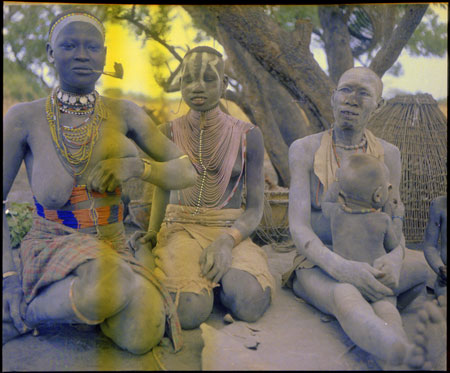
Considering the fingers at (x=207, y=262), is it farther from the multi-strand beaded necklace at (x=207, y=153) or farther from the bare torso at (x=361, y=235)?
the bare torso at (x=361, y=235)

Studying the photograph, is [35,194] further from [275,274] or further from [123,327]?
[275,274]

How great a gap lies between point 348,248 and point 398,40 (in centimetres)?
207

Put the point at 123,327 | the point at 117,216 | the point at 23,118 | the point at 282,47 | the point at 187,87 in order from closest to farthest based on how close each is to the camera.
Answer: the point at 123,327 → the point at 23,118 → the point at 117,216 → the point at 187,87 → the point at 282,47

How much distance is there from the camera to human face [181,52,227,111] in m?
2.66

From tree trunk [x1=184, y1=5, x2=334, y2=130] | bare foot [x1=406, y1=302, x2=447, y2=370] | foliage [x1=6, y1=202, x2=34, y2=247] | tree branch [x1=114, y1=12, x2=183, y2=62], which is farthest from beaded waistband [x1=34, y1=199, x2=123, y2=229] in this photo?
tree trunk [x1=184, y1=5, x2=334, y2=130]

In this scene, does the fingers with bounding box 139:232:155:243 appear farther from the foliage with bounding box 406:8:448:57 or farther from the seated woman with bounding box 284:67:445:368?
the foliage with bounding box 406:8:448:57

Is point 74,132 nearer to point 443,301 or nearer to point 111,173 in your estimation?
point 111,173

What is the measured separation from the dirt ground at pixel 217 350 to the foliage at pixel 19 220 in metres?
1.31

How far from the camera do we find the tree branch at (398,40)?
3.60 meters

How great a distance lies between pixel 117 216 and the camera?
98.1 inches

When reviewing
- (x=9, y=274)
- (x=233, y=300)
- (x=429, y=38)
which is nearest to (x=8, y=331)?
(x=9, y=274)

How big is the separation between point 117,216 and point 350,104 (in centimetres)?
123

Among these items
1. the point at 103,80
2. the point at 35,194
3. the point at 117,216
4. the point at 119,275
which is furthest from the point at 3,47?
the point at 119,275

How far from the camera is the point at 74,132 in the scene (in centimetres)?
233
